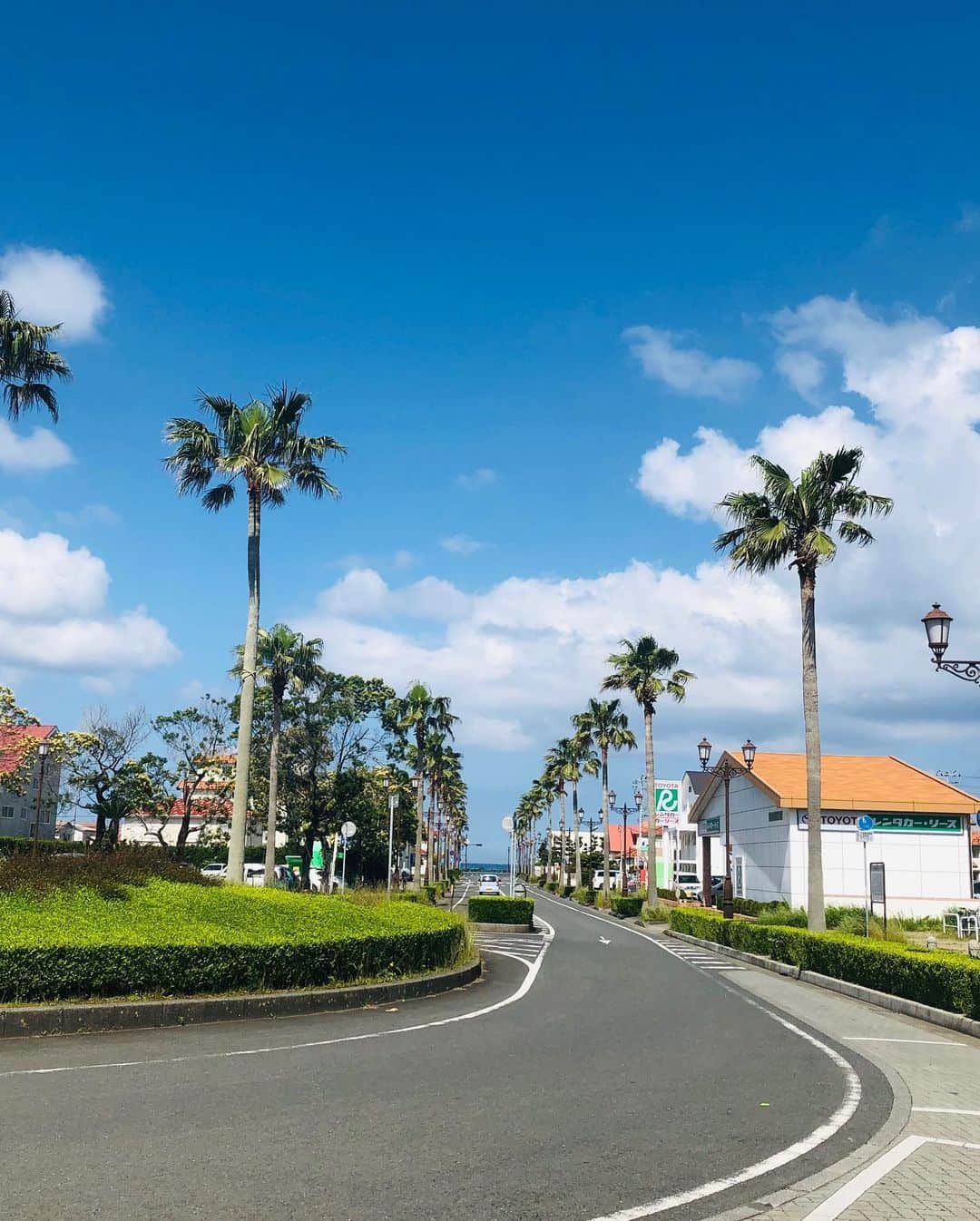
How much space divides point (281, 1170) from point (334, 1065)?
361 centimetres

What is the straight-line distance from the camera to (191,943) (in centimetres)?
1280

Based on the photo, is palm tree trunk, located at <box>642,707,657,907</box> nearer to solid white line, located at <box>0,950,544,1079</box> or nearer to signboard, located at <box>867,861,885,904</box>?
signboard, located at <box>867,861,885,904</box>

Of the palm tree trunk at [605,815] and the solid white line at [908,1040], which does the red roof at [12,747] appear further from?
the solid white line at [908,1040]

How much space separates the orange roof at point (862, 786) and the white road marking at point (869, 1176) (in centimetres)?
3756

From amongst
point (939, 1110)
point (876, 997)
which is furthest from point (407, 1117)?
point (876, 997)

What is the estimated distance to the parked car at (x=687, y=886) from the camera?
2736 inches

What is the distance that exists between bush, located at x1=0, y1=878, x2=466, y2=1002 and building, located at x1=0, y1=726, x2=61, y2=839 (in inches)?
965

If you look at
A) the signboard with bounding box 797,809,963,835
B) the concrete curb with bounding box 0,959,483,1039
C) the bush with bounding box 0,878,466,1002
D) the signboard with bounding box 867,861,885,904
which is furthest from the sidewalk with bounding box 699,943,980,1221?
the signboard with bounding box 797,809,963,835

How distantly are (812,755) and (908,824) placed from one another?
1009 inches

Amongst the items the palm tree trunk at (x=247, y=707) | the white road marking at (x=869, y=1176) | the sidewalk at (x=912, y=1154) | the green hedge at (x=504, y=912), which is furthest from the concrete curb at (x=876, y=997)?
the palm tree trunk at (x=247, y=707)

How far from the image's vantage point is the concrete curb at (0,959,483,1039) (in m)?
11.0

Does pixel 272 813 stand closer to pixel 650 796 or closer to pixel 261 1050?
pixel 650 796

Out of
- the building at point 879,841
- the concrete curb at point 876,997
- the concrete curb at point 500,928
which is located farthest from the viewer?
the building at point 879,841

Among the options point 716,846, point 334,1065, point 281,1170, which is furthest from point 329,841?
point 281,1170
